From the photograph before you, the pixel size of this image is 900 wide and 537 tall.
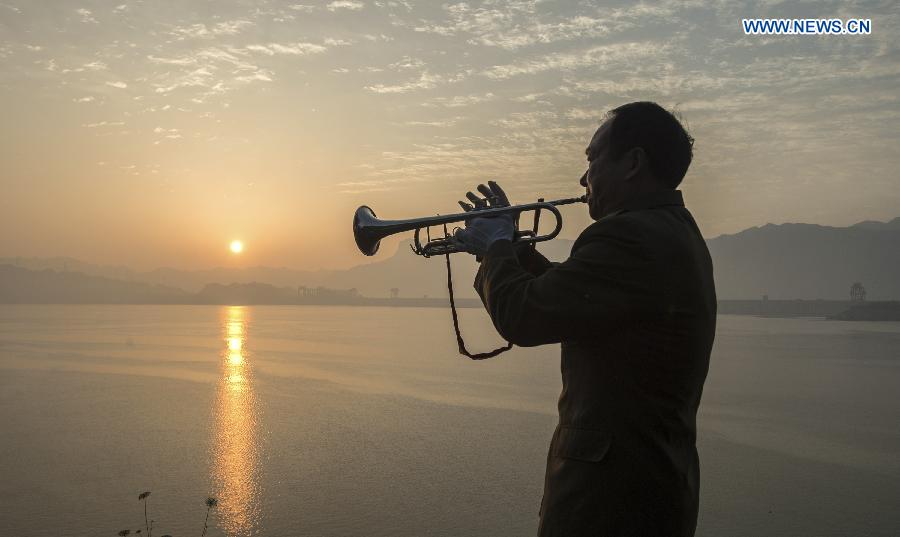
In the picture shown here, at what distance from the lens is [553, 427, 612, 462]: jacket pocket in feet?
6.23

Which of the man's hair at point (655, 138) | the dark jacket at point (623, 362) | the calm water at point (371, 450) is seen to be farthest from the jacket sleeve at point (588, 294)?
the calm water at point (371, 450)

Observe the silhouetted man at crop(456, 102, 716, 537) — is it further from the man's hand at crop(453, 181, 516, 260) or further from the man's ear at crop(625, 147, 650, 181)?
the man's hand at crop(453, 181, 516, 260)

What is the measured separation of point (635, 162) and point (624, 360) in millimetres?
609

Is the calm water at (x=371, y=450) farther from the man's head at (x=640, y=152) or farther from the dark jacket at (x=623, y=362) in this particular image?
the man's head at (x=640, y=152)

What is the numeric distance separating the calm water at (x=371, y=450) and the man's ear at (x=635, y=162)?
852 centimetres

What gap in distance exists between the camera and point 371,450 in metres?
15.2

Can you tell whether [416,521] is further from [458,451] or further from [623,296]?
[623,296]

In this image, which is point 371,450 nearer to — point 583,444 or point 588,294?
point 583,444

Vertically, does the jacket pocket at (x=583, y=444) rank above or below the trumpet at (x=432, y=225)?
below

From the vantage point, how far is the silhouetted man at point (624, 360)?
6.23ft

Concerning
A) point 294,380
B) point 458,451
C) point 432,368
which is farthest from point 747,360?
point 458,451

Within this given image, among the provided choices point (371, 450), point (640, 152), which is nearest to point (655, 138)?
point (640, 152)

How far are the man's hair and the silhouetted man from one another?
14 cm

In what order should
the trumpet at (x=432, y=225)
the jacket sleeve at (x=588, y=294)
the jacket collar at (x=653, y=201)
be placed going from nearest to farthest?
the jacket sleeve at (x=588, y=294) → the jacket collar at (x=653, y=201) → the trumpet at (x=432, y=225)
